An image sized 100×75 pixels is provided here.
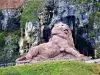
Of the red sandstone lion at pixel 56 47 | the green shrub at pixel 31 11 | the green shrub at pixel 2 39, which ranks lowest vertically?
the green shrub at pixel 2 39

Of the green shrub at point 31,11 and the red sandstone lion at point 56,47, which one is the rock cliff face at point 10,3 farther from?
the red sandstone lion at point 56,47

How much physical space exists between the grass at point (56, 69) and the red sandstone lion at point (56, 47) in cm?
228

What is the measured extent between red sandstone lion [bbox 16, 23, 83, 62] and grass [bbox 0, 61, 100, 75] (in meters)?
2.28

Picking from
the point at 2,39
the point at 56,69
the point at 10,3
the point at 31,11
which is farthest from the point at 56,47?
the point at 10,3

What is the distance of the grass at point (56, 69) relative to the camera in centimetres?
2203

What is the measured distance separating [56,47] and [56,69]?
356 cm

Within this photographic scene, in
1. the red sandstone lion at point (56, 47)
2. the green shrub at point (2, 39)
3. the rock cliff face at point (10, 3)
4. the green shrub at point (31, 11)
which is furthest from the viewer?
the rock cliff face at point (10, 3)

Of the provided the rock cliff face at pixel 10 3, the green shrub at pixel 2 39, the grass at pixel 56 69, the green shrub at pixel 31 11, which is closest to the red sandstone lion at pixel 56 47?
the grass at pixel 56 69

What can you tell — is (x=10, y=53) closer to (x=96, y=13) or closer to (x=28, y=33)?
(x=28, y=33)

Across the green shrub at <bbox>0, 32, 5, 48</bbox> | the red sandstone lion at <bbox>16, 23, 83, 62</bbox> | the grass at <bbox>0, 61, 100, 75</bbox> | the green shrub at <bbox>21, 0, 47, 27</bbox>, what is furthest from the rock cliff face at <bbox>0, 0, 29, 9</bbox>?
the grass at <bbox>0, 61, 100, 75</bbox>

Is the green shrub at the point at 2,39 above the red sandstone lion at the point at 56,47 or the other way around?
the other way around

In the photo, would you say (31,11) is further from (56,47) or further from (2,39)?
(56,47)

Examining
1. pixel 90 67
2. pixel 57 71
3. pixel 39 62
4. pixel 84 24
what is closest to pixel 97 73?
pixel 90 67

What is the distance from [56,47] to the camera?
2583 centimetres
